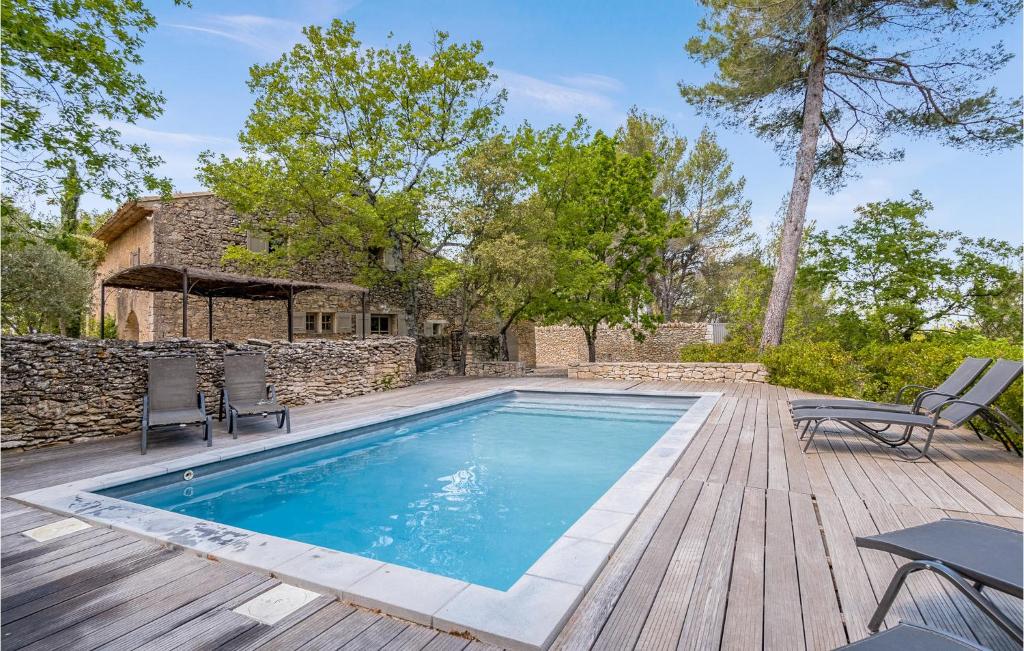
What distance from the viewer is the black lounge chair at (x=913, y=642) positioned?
1.29m

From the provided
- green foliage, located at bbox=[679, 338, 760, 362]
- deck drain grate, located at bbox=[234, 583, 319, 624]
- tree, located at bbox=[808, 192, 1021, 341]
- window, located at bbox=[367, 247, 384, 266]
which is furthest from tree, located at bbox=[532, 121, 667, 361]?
deck drain grate, located at bbox=[234, 583, 319, 624]

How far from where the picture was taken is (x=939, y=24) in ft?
36.0

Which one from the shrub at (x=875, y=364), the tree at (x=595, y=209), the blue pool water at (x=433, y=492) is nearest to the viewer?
the blue pool water at (x=433, y=492)

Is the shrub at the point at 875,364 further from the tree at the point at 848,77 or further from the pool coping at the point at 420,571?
the pool coping at the point at 420,571

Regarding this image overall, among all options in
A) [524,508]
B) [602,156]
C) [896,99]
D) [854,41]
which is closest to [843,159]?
[896,99]

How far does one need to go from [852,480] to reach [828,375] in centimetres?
622

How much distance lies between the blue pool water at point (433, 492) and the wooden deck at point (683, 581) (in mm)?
1149

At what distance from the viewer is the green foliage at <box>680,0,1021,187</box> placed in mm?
11039

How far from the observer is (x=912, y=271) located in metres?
12.3

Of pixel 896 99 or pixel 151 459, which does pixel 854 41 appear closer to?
pixel 896 99

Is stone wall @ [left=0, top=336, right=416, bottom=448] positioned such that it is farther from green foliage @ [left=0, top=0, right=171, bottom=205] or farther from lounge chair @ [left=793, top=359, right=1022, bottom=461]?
lounge chair @ [left=793, top=359, right=1022, bottom=461]

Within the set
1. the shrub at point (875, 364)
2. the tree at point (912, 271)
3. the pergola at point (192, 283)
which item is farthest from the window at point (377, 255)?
the tree at point (912, 271)

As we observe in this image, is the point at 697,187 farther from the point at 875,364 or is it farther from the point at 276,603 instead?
the point at 276,603

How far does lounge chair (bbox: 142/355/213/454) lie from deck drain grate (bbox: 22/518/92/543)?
2.25 meters
